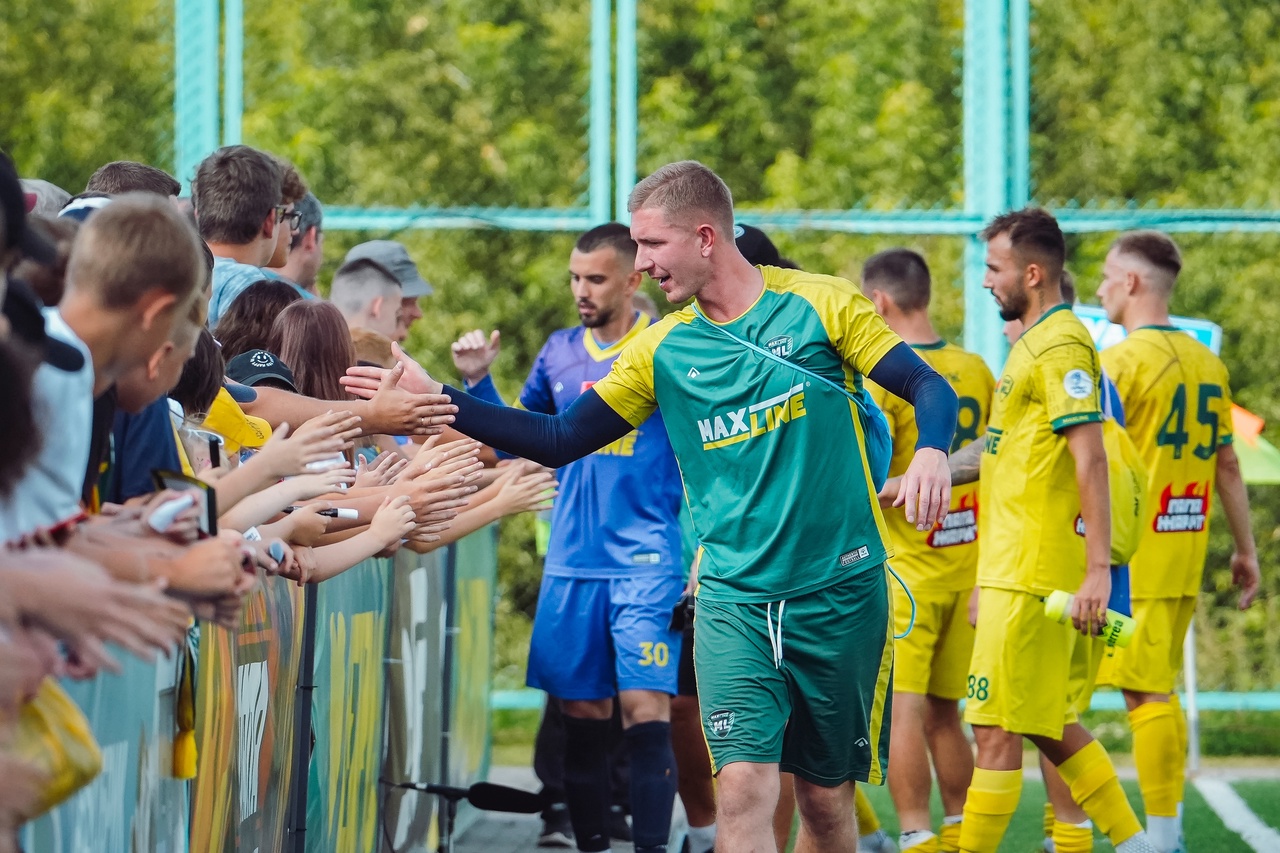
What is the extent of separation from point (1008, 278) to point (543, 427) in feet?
6.84

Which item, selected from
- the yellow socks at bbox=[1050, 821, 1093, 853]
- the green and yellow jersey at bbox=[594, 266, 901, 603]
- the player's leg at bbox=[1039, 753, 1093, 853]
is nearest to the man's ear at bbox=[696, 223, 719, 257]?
the green and yellow jersey at bbox=[594, 266, 901, 603]

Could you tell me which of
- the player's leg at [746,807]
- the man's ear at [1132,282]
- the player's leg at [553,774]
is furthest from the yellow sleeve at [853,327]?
the player's leg at [553,774]

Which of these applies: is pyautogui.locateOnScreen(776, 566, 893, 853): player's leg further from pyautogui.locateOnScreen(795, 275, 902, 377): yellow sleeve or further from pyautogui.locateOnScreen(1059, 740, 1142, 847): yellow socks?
pyautogui.locateOnScreen(1059, 740, 1142, 847): yellow socks

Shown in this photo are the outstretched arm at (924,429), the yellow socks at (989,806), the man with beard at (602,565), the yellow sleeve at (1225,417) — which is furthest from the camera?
the yellow sleeve at (1225,417)

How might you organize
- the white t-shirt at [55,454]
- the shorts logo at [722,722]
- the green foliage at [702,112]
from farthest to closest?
the green foliage at [702,112], the shorts logo at [722,722], the white t-shirt at [55,454]

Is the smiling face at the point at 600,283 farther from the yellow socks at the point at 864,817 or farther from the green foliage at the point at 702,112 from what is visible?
the green foliage at the point at 702,112

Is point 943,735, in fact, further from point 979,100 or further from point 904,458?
point 979,100

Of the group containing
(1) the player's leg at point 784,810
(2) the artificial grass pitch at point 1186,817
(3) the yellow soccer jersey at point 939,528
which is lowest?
(2) the artificial grass pitch at point 1186,817

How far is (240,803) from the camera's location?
3.74 metres

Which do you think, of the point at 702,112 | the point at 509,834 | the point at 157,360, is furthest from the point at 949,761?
the point at 702,112

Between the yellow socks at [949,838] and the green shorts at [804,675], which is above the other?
the green shorts at [804,675]

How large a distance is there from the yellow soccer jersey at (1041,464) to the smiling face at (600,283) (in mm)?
1633

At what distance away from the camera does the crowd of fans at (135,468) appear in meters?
2.36

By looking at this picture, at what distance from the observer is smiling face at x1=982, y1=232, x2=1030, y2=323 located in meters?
5.90
